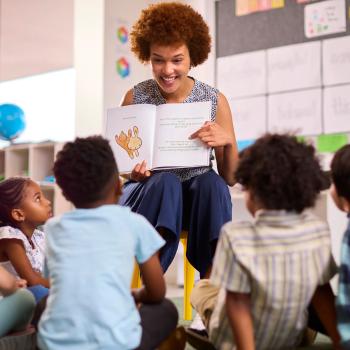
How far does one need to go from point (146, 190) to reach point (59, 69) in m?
5.38

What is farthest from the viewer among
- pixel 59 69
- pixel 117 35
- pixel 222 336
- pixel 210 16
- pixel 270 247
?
pixel 59 69

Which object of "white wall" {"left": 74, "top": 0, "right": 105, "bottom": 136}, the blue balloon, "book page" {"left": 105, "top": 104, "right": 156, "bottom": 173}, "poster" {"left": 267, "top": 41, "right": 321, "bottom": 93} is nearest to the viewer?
"book page" {"left": 105, "top": 104, "right": 156, "bottom": 173}

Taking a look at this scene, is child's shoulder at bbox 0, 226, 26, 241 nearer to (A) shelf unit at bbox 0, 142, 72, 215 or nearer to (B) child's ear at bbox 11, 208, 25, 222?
(B) child's ear at bbox 11, 208, 25, 222

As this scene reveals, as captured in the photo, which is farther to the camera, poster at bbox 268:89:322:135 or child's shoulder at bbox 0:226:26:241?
poster at bbox 268:89:322:135

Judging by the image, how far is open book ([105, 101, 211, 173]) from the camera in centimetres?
168

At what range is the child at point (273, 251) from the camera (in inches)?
42.8

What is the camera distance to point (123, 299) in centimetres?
110

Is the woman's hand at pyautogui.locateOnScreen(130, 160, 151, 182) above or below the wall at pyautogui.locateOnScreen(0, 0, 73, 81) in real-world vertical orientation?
→ below

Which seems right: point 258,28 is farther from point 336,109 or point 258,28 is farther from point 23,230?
point 23,230

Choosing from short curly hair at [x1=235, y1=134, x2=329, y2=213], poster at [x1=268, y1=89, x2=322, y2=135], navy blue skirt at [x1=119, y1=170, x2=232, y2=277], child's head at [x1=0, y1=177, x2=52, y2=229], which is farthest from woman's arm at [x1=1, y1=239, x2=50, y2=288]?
poster at [x1=268, y1=89, x2=322, y2=135]

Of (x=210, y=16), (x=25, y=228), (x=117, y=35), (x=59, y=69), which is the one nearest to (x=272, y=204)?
(x=25, y=228)

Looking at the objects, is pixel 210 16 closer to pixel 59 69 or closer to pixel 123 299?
pixel 123 299

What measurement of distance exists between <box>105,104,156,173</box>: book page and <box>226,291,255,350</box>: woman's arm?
27.4 inches

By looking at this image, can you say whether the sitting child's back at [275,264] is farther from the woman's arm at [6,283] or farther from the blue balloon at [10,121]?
the blue balloon at [10,121]
